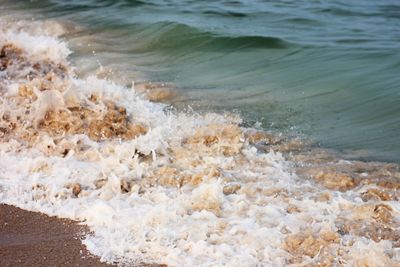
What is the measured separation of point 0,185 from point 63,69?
14.0 feet

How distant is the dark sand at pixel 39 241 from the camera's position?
387 centimetres

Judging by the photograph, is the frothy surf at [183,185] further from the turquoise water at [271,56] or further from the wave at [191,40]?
the wave at [191,40]

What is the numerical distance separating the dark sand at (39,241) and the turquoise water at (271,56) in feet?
9.91

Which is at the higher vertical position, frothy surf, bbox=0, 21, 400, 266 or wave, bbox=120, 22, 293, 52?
wave, bbox=120, 22, 293, 52

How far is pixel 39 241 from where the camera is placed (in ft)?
13.6

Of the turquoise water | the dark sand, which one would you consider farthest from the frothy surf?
the turquoise water

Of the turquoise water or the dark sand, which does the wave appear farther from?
the dark sand

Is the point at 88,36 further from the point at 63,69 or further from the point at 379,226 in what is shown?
the point at 379,226

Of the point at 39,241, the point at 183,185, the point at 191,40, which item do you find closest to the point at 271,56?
the point at 191,40

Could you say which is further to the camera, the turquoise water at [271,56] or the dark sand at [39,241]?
the turquoise water at [271,56]

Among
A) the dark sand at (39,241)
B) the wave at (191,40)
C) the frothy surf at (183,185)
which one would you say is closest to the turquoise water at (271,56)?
the wave at (191,40)

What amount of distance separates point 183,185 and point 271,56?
540 centimetres

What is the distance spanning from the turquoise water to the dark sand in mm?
3021

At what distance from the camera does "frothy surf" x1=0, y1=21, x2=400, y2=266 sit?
13.0 ft
